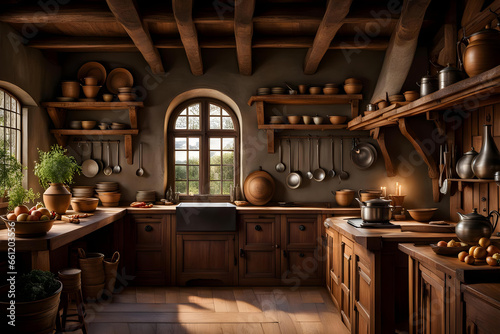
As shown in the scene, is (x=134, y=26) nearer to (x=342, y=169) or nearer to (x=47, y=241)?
(x=47, y=241)

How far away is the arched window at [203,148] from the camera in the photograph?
5305 millimetres

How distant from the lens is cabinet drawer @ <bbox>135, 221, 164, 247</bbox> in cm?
461

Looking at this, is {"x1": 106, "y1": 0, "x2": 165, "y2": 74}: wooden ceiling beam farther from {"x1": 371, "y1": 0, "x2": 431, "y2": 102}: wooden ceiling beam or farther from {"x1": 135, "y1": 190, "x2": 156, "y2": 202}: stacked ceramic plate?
{"x1": 371, "y1": 0, "x2": 431, "y2": 102}: wooden ceiling beam

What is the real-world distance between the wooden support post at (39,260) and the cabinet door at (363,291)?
2.32m

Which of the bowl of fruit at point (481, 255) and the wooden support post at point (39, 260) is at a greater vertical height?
the bowl of fruit at point (481, 255)

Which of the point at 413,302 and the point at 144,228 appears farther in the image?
the point at 144,228

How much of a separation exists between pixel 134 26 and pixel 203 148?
6.39 ft

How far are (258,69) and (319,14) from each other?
4.61ft

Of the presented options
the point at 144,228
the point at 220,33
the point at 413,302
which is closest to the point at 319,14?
the point at 220,33

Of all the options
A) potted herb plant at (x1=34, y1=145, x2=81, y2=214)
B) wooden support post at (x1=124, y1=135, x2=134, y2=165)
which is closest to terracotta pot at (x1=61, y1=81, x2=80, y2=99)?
wooden support post at (x1=124, y1=135, x2=134, y2=165)

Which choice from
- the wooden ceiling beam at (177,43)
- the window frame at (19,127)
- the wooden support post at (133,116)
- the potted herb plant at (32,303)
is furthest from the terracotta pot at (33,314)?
the wooden ceiling beam at (177,43)

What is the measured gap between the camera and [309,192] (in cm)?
507

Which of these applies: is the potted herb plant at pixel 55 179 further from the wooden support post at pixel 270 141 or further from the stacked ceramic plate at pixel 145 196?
the wooden support post at pixel 270 141

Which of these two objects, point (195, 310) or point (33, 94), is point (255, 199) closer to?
point (195, 310)
